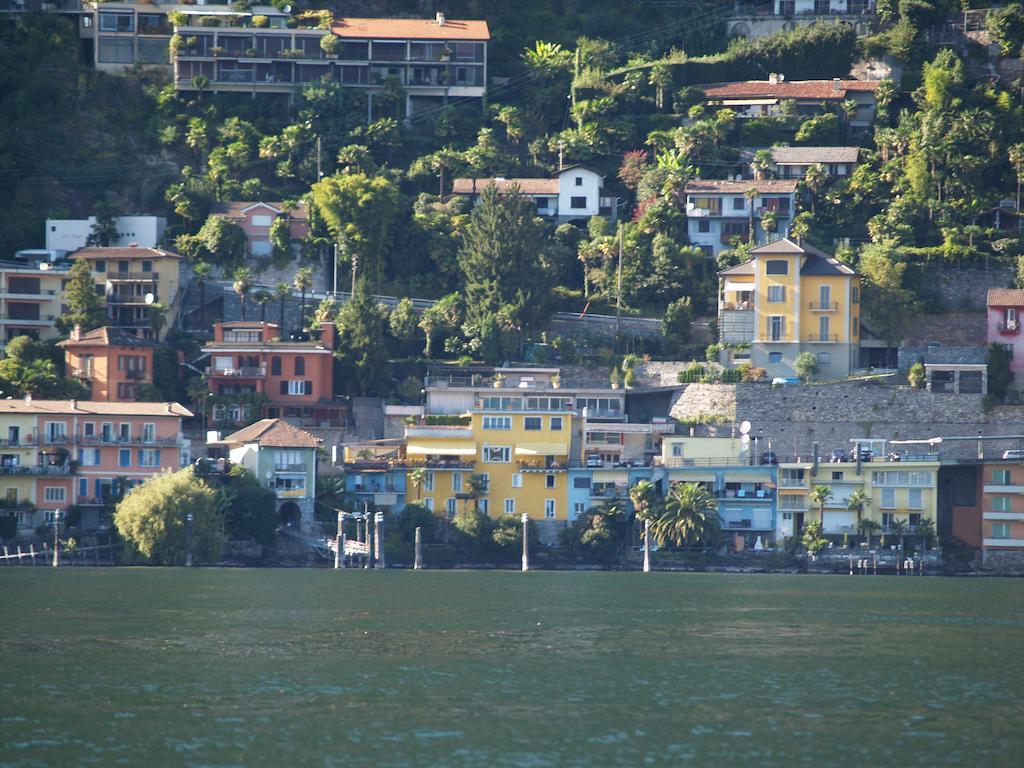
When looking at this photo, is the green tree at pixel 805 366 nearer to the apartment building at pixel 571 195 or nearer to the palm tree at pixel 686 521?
the palm tree at pixel 686 521

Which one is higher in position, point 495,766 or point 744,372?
point 744,372

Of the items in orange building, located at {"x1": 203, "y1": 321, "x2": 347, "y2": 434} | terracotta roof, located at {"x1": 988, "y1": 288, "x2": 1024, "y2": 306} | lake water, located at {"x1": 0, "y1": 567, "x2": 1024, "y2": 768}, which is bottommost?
lake water, located at {"x1": 0, "y1": 567, "x2": 1024, "y2": 768}

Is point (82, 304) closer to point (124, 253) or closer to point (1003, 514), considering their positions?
point (124, 253)

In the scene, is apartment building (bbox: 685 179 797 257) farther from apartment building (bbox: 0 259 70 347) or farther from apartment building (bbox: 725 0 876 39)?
apartment building (bbox: 0 259 70 347)

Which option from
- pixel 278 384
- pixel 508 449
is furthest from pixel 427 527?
pixel 278 384

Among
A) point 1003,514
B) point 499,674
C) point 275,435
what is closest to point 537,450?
point 275,435

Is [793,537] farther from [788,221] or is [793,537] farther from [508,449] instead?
[788,221]

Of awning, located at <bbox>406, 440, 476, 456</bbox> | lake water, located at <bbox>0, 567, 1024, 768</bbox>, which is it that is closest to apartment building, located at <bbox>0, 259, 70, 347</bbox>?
awning, located at <bbox>406, 440, 476, 456</bbox>

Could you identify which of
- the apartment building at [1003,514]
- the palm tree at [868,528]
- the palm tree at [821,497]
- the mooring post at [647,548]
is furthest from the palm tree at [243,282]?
the apartment building at [1003,514]
